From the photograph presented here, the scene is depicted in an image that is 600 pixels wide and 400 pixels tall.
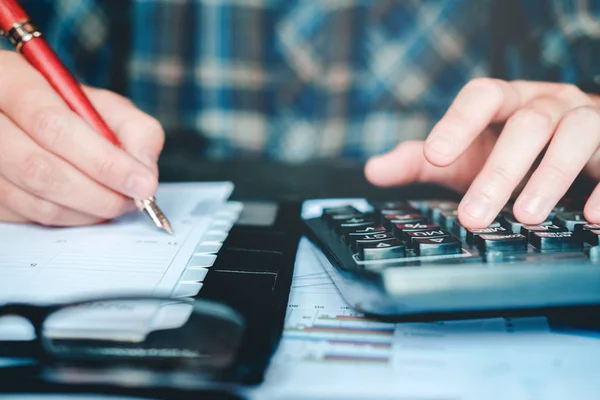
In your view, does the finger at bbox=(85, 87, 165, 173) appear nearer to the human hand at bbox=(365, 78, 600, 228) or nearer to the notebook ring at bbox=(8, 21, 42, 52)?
Result: the notebook ring at bbox=(8, 21, 42, 52)

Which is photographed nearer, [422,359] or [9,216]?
[422,359]

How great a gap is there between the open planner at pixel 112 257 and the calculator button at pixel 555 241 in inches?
7.7

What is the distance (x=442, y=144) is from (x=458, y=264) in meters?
0.13

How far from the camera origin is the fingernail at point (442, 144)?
40 centimetres

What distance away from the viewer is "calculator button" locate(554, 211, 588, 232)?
357 mm

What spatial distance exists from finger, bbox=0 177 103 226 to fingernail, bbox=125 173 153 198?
65 millimetres

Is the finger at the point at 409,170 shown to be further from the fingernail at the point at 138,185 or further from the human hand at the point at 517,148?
the fingernail at the point at 138,185

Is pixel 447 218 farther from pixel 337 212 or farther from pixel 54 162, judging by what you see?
pixel 54 162

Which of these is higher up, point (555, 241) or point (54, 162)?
point (54, 162)

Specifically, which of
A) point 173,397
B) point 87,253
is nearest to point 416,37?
point 87,253

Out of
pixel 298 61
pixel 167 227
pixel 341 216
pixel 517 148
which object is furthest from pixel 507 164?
pixel 298 61

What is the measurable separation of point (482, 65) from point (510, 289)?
633 mm

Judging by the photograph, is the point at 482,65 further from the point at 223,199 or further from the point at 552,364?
the point at 552,364

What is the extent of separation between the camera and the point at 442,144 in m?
0.40
